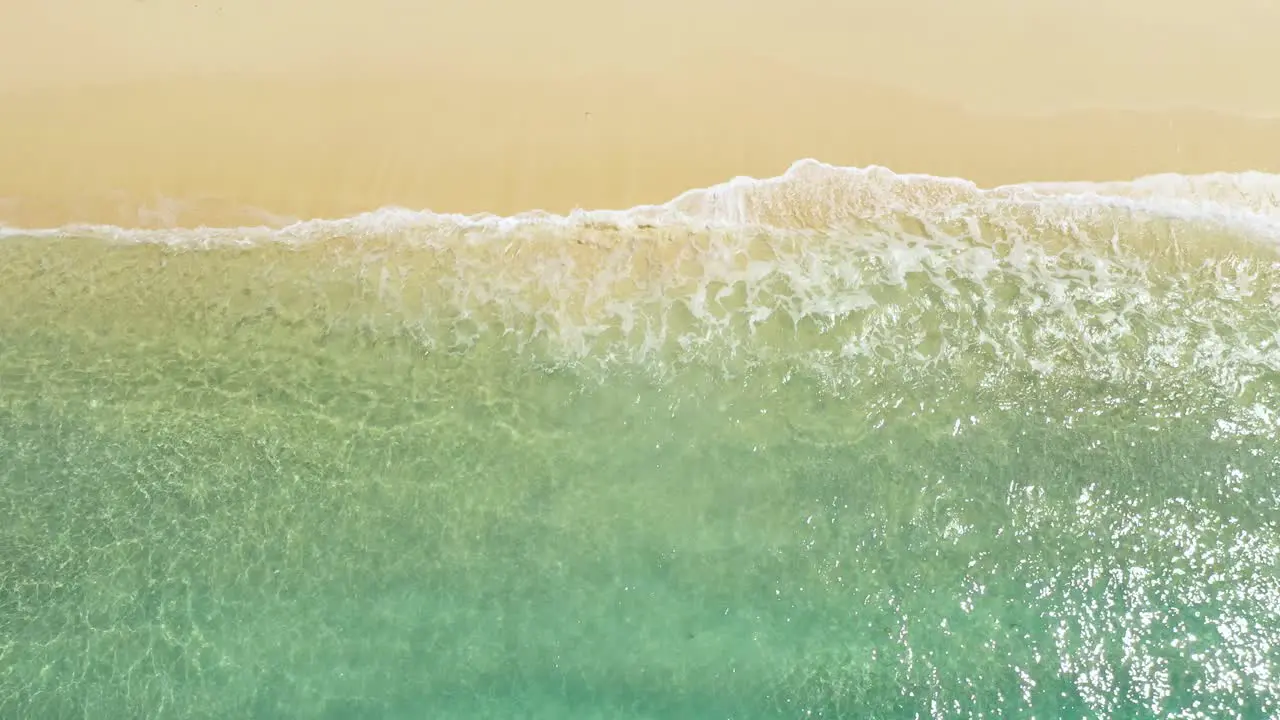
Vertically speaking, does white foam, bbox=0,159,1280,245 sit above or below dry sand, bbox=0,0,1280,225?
below

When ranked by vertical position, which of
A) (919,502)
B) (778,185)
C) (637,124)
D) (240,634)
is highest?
(637,124)

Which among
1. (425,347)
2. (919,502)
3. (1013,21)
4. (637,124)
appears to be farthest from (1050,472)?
(425,347)

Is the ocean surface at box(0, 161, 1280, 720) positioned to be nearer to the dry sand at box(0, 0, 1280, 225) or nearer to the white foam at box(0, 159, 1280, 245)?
the white foam at box(0, 159, 1280, 245)

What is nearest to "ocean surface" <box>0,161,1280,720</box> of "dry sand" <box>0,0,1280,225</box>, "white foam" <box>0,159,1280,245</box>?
"white foam" <box>0,159,1280,245</box>

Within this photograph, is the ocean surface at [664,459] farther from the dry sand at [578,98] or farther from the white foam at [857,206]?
the dry sand at [578,98]

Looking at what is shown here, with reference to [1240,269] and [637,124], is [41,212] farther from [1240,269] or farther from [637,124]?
[1240,269]

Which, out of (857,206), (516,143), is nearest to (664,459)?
(857,206)
